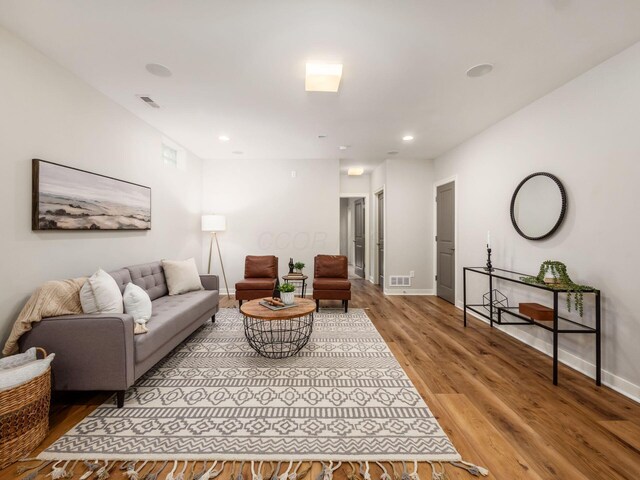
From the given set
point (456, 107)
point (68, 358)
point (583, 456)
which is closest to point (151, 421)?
point (68, 358)

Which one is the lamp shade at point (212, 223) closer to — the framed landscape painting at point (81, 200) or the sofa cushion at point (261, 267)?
the sofa cushion at point (261, 267)

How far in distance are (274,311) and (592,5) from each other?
322cm

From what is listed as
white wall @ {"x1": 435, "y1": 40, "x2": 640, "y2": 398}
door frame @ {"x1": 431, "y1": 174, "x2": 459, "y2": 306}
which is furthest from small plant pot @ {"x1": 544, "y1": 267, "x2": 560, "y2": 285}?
door frame @ {"x1": 431, "y1": 174, "x2": 459, "y2": 306}

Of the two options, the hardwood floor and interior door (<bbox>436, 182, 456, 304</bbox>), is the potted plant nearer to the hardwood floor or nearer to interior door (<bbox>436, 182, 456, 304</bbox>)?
the hardwood floor

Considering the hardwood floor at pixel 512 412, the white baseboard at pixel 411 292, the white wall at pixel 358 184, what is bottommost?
the hardwood floor at pixel 512 412

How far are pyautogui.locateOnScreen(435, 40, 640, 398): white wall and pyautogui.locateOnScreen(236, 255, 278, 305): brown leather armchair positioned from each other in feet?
11.1

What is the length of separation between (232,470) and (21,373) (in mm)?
1306

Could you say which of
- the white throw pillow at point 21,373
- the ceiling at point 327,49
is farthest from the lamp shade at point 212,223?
the white throw pillow at point 21,373

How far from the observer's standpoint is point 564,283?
8.09ft

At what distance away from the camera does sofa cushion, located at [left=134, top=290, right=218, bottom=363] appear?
6.88 feet

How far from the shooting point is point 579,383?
2.29 m

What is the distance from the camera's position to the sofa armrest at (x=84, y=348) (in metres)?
1.88

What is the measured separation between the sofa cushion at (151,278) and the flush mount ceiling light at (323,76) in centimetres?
267

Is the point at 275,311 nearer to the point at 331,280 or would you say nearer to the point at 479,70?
the point at 331,280
